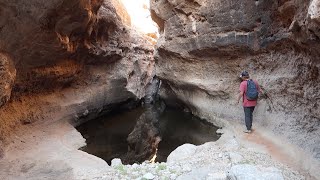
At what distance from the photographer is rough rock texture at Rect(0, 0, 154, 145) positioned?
797 centimetres

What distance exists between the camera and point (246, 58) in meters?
10.5

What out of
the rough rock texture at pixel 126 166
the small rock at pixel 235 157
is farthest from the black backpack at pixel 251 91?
the small rock at pixel 235 157

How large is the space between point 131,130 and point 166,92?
429 cm

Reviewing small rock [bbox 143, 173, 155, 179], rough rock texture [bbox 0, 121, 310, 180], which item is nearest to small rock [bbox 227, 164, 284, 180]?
rough rock texture [bbox 0, 121, 310, 180]

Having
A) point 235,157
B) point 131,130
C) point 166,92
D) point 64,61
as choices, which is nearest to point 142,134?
point 131,130

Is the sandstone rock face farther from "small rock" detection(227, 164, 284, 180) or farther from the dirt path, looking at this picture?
the dirt path

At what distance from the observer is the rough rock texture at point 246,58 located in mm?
7156

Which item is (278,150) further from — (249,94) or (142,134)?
(142,134)

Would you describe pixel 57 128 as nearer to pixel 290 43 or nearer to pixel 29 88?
pixel 29 88

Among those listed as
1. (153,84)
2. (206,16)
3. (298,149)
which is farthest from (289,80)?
(153,84)

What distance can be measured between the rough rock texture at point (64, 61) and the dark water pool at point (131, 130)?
75 cm

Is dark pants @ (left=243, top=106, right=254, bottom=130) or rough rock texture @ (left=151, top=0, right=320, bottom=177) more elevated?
rough rock texture @ (left=151, top=0, right=320, bottom=177)

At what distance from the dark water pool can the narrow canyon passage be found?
0.05 meters

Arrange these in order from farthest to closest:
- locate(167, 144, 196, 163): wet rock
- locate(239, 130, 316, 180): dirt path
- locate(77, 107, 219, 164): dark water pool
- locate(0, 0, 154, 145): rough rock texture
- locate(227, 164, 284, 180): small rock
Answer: locate(77, 107, 219, 164): dark water pool
locate(0, 0, 154, 145): rough rock texture
locate(167, 144, 196, 163): wet rock
locate(239, 130, 316, 180): dirt path
locate(227, 164, 284, 180): small rock
